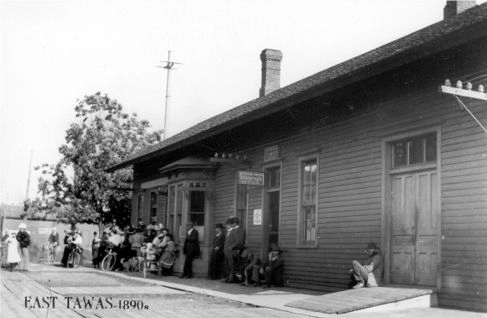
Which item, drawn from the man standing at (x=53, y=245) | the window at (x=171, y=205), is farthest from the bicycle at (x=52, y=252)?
the window at (x=171, y=205)

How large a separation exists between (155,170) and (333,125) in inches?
514

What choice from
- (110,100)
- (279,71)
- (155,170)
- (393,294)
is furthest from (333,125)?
(110,100)

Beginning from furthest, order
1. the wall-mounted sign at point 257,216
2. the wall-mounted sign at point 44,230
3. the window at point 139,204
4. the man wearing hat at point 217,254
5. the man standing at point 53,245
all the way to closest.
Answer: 1. the wall-mounted sign at point 44,230
2. the window at point 139,204
3. the man standing at point 53,245
4. the man wearing hat at point 217,254
5. the wall-mounted sign at point 257,216

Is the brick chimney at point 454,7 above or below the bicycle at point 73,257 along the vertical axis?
above

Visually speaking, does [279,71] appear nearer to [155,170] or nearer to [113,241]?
[155,170]

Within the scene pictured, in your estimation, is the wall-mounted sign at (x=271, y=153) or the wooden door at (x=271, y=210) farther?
the wooden door at (x=271, y=210)

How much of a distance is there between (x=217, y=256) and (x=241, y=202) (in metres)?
1.59

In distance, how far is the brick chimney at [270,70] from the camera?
23125mm

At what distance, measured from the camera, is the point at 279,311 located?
966 centimetres

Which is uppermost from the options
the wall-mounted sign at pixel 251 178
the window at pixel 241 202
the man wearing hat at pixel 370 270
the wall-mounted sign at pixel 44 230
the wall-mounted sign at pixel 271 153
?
the wall-mounted sign at pixel 271 153

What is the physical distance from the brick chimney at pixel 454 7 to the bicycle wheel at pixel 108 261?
43.7 ft

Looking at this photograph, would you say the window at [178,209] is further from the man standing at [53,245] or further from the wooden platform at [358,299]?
the wooden platform at [358,299]

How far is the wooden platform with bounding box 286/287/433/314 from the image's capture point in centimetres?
940

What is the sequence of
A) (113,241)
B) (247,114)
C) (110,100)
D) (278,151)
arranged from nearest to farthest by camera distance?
(247,114) < (278,151) < (113,241) < (110,100)
